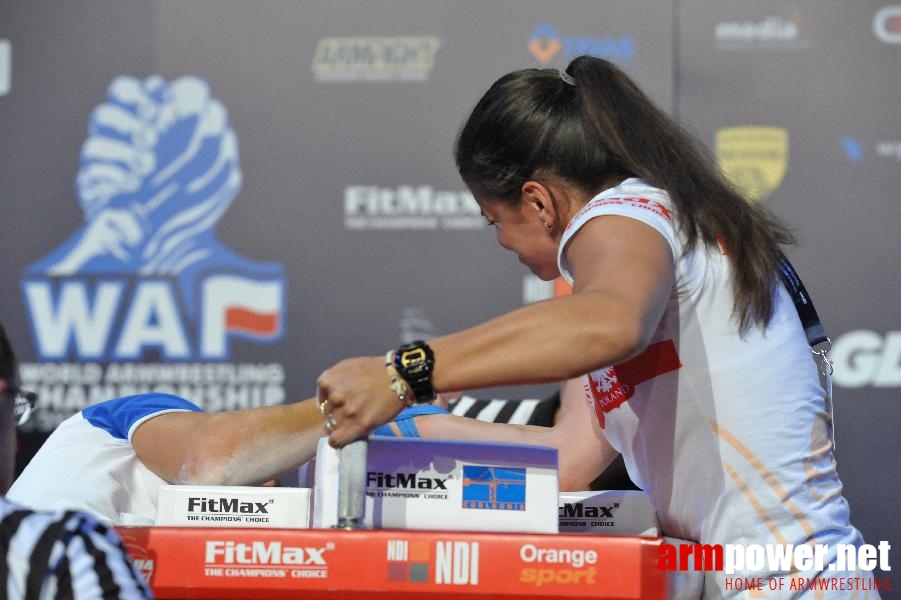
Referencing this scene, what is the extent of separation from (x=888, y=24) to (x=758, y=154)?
2.11 feet

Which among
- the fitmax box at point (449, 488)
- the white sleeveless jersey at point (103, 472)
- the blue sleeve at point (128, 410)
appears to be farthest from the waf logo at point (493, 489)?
the blue sleeve at point (128, 410)

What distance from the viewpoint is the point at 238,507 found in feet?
5.07

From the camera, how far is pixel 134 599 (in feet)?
3.57

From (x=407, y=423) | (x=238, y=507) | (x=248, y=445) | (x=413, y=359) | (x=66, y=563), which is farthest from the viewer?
(x=407, y=423)

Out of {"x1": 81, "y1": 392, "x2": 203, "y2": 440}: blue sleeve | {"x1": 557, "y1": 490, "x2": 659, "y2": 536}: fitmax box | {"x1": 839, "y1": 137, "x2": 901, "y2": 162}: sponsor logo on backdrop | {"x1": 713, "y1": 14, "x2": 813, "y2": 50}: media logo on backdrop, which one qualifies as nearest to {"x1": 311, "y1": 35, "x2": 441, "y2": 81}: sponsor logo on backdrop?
{"x1": 713, "y1": 14, "x2": 813, "y2": 50}: media logo on backdrop

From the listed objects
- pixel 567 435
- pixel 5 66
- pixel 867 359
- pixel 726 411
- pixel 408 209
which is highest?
pixel 5 66

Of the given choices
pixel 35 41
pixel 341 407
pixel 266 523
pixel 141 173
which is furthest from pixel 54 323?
pixel 341 407

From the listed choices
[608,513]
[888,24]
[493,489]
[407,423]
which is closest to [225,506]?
[493,489]

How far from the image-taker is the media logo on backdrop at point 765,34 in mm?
3746

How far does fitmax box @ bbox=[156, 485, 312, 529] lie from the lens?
60.6 inches

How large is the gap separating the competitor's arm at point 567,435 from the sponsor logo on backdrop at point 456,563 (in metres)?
0.81

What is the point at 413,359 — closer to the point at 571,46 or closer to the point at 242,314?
the point at 242,314

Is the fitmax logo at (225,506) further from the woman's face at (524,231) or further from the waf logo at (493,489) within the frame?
the woman's face at (524,231)

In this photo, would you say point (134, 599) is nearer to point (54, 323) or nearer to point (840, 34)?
point (54, 323)
